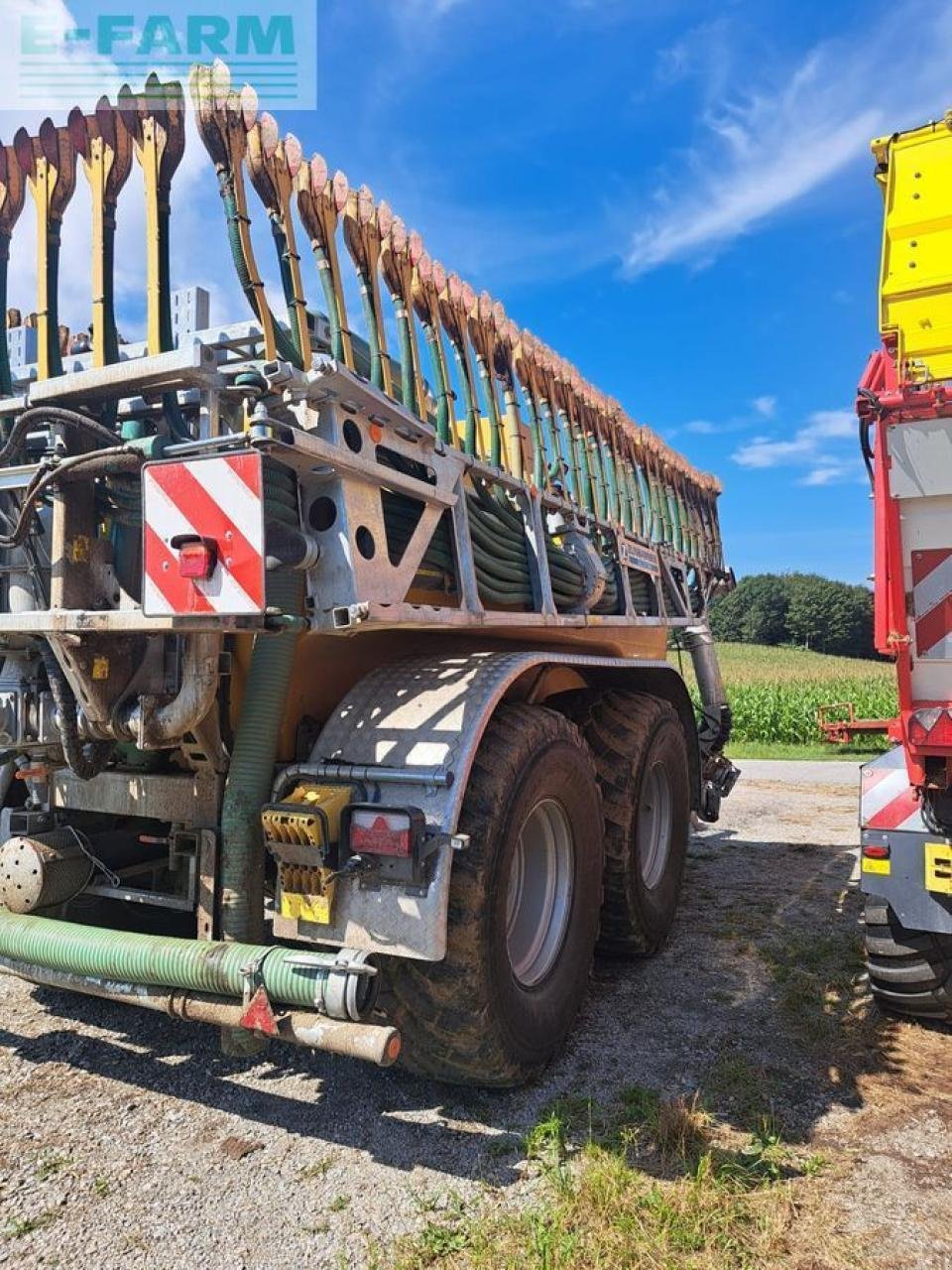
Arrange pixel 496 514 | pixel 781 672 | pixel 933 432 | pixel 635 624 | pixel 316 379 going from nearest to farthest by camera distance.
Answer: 1. pixel 316 379
2. pixel 933 432
3. pixel 496 514
4. pixel 635 624
5. pixel 781 672

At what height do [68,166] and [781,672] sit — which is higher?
[68,166]

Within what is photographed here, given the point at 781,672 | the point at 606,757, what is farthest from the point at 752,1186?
the point at 781,672

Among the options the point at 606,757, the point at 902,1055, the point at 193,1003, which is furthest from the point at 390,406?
the point at 902,1055

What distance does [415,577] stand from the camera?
3.10 metres

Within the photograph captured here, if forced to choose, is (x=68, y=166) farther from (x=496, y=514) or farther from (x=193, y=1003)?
(x=193, y=1003)

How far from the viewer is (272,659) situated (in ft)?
8.96

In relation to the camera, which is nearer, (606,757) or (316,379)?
(316,379)

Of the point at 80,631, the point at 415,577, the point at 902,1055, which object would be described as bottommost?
the point at 902,1055

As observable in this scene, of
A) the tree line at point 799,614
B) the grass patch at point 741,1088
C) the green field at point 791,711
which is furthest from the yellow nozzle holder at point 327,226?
the tree line at point 799,614

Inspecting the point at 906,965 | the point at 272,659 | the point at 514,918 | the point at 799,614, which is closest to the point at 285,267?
the point at 272,659

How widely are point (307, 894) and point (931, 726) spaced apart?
226 centimetres

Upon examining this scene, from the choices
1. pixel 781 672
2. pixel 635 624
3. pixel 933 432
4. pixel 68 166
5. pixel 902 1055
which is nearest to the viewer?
pixel 68 166

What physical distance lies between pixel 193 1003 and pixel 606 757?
238 centimetres

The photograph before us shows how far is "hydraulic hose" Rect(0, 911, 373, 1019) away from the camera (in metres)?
2.35
